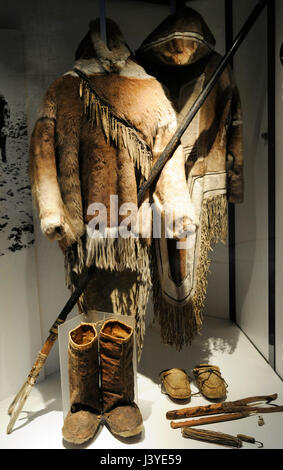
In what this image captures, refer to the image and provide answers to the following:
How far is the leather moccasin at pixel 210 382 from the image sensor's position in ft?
5.98

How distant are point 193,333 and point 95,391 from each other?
1.56 ft

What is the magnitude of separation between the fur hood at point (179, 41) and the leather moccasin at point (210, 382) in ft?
3.62

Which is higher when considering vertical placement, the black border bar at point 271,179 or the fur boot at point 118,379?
the black border bar at point 271,179

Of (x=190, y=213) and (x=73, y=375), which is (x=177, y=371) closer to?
(x=73, y=375)

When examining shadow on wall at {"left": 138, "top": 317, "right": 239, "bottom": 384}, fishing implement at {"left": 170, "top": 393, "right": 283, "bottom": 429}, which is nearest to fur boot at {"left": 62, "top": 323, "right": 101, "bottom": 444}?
fishing implement at {"left": 170, "top": 393, "right": 283, "bottom": 429}

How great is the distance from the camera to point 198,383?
74.7 inches

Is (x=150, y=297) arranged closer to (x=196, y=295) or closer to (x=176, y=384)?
(x=196, y=295)

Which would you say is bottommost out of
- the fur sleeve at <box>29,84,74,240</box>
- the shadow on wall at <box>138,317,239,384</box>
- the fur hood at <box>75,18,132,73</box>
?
the shadow on wall at <box>138,317,239,384</box>

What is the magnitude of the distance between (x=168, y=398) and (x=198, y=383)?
0.41ft

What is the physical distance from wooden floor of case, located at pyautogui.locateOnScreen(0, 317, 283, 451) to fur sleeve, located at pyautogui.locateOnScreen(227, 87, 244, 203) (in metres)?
0.53

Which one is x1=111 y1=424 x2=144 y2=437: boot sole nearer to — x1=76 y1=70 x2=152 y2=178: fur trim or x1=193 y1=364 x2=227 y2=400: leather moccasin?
x1=193 y1=364 x2=227 y2=400: leather moccasin

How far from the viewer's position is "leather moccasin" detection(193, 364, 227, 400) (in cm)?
182

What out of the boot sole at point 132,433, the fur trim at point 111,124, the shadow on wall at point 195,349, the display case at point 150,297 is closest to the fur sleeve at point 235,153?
the display case at point 150,297

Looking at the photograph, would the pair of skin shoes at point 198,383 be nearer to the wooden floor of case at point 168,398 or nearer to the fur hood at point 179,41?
the wooden floor of case at point 168,398
